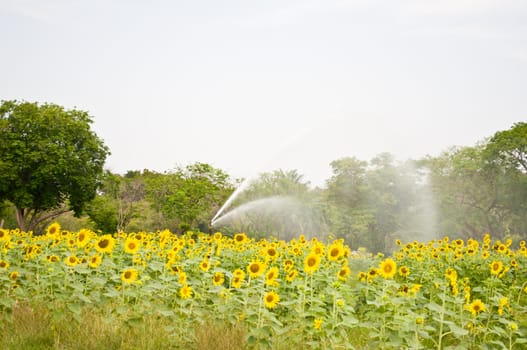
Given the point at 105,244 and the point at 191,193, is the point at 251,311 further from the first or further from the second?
the point at 191,193

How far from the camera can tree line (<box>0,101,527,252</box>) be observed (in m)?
26.8

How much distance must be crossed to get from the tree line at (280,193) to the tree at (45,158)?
0.06m

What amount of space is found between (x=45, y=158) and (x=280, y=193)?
17.9m

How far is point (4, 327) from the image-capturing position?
4.23 m

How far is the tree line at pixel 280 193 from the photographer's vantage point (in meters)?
26.8

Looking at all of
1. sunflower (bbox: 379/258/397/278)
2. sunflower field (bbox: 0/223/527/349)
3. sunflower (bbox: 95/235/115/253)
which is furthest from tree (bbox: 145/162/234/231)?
sunflower (bbox: 379/258/397/278)

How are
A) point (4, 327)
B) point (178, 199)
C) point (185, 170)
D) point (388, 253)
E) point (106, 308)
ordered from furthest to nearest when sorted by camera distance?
point (185, 170) < point (178, 199) < point (388, 253) < point (106, 308) < point (4, 327)

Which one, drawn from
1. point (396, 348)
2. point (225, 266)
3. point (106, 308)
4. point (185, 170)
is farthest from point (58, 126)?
point (396, 348)

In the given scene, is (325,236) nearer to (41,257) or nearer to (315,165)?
(315,165)

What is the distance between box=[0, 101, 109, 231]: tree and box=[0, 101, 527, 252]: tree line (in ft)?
0.20

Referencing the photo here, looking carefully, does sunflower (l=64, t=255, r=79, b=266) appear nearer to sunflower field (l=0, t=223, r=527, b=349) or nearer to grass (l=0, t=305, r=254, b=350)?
sunflower field (l=0, t=223, r=527, b=349)

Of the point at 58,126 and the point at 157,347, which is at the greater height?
the point at 58,126

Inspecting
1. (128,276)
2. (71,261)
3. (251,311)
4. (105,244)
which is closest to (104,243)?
(105,244)

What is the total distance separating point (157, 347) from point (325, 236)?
31.0 metres
